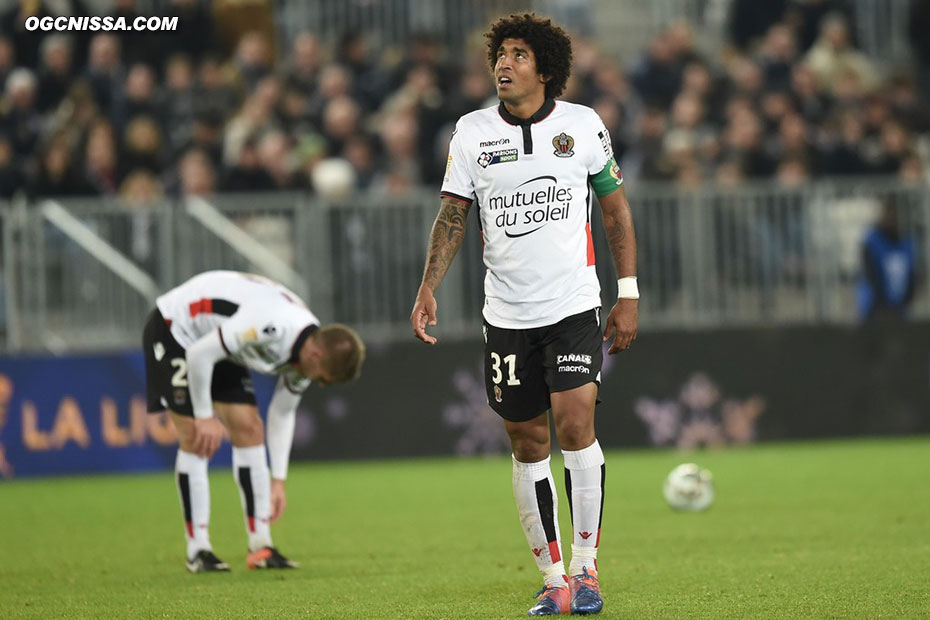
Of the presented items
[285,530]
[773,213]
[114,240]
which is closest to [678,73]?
[773,213]

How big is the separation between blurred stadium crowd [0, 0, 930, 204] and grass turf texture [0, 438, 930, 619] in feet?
10.9

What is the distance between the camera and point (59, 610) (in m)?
7.06

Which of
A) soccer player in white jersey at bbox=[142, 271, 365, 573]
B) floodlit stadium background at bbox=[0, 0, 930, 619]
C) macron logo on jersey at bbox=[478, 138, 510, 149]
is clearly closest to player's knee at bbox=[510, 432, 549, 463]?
macron logo on jersey at bbox=[478, 138, 510, 149]

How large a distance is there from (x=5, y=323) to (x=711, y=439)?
7.25m

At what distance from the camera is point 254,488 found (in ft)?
29.0

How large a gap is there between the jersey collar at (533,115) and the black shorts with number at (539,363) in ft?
2.80

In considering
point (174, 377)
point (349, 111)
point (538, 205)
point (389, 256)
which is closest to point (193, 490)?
point (174, 377)

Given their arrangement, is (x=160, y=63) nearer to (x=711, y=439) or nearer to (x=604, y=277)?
(x=604, y=277)

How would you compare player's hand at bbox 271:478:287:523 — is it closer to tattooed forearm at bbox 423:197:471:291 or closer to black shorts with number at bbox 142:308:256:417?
black shorts with number at bbox 142:308:256:417

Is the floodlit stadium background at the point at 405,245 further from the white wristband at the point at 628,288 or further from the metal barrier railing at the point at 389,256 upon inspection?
the white wristband at the point at 628,288

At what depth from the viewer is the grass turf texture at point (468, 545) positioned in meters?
6.91

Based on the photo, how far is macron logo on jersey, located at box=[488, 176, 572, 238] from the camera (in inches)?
264

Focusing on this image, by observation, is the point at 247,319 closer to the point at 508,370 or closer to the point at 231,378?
the point at 231,378

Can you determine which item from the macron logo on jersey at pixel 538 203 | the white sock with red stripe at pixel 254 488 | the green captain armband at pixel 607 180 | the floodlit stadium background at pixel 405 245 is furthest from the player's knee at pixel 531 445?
the floodlit stadium background at pixel 405 245
